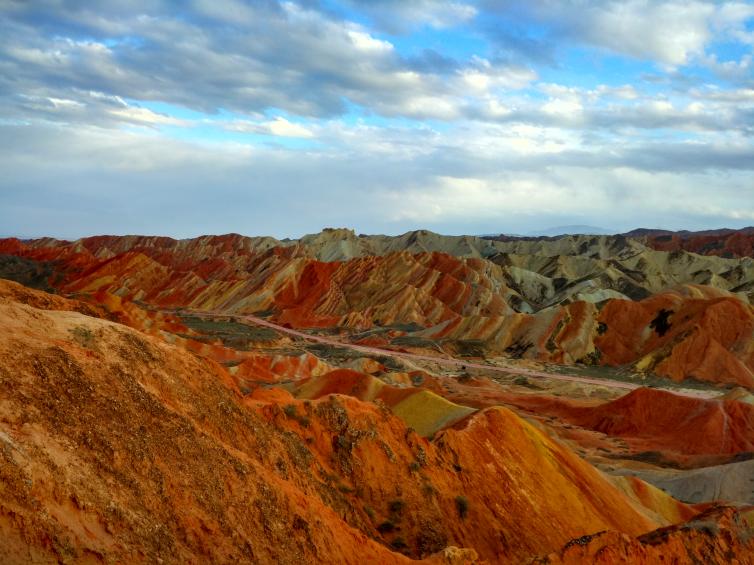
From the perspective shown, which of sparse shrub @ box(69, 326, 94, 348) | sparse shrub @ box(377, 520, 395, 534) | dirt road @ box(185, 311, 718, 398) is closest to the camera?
sparse shrub @ box(69, 326, 94, 348)

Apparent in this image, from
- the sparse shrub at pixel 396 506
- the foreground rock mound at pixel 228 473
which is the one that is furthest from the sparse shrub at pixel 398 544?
the sparse shrub at pixel 396 506

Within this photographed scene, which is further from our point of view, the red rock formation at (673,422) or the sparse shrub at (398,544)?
the red rock formation at (673,422)

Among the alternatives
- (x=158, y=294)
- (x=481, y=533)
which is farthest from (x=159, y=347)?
(x=158, y=294)

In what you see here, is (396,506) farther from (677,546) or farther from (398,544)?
(677,546)

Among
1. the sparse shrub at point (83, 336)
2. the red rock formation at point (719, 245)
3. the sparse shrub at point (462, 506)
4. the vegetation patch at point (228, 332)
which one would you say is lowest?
the vegetation patch at point (228, 332)

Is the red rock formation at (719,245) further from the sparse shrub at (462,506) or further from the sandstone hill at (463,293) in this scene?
the sparse shrub at (462,506)

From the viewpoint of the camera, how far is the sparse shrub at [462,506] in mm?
21500

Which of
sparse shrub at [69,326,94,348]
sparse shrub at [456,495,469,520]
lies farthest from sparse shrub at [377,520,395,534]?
sparse shrub at [69,326,94,348]

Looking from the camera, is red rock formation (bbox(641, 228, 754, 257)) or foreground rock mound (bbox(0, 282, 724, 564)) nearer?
foreground rock mound (bbox(0, 282, 724, 564))

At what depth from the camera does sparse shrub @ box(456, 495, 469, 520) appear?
70.5 feet

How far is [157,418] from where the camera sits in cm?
1536

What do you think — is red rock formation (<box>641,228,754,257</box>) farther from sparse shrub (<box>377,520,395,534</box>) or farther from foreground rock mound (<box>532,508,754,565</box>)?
sparse shrub (<box>377,520,395,534</box>)

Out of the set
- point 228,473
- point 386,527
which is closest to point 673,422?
point 386,527

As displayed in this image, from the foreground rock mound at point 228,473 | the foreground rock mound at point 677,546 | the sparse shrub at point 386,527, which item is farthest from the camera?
the sparse shrub at point 386,527
